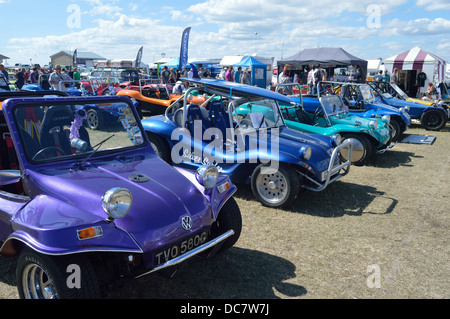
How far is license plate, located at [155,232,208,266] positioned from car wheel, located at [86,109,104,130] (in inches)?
60.3

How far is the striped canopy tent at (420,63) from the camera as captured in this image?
18.0 m

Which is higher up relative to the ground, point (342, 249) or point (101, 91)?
point (101, 91)

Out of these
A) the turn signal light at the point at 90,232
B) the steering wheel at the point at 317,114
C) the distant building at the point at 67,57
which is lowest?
the turn signal light at the point at 90,232

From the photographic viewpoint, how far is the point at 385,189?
6137 mm

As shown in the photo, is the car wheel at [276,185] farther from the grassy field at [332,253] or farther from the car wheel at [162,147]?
the car wheel at [162,147]

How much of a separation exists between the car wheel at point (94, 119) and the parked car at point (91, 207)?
66mm

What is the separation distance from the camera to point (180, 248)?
281cm

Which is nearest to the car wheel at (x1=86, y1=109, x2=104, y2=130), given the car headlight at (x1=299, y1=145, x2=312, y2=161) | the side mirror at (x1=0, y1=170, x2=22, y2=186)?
the side mirror at (x1=0, y1=170, x2=22, y2=186)

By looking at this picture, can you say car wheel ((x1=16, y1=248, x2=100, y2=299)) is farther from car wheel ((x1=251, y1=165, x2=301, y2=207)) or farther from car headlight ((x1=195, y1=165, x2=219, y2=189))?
car wheel ((x1=251, y1=165, x2=301, y2=207))

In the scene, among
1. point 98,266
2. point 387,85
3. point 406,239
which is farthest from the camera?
A: point 387,85

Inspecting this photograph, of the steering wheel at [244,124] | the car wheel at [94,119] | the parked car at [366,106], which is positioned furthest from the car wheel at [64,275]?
the parked car at [366,106]

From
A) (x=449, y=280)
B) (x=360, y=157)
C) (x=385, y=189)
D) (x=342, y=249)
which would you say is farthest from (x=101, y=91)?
(x=449, y=280)
